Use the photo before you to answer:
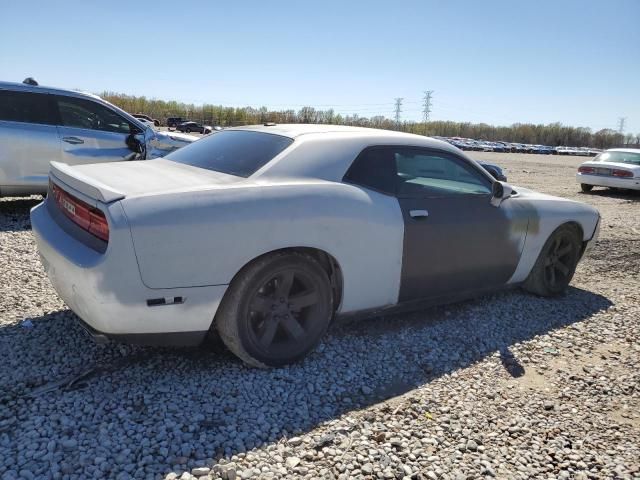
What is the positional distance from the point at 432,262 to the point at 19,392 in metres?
2.71

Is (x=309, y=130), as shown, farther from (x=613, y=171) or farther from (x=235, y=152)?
(x=613, y=171)

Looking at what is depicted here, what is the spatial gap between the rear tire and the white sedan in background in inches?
424

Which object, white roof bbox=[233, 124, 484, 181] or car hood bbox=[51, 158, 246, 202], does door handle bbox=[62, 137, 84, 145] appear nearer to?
car hood bbox=[51, 158, 246, 202]

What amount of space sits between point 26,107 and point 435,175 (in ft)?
18.8

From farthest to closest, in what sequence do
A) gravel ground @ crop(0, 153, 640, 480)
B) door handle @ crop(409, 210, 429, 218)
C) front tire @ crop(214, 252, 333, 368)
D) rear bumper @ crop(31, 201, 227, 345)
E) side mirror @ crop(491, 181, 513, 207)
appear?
side mirror @ crop(491, 181, 513, 207)
door handle @ crop(409, 210, 429, 218)
front tire @ crop(214, 252, 333, 368)
rear bumper @ crop(31, 201, 227, 345)
gravel ground @ crop(0, 153, 640, 480)

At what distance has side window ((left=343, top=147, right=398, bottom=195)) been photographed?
3474mm

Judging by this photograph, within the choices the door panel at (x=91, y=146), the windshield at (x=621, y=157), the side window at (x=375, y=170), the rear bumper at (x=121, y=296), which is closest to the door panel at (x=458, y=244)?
the side window at (x=375, y=170)

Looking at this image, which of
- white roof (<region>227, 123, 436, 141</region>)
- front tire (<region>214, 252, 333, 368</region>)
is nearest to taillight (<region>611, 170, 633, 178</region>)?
white roof (<region>227, 123, 436, 141</region>)

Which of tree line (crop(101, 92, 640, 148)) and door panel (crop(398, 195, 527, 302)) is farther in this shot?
tree line (crop(101, 92, 640, 148))

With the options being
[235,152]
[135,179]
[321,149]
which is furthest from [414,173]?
[135,179]

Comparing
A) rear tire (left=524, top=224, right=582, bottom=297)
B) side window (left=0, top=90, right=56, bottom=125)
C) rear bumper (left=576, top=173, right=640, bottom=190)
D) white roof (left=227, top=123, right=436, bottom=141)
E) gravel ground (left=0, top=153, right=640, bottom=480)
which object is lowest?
gravel ground (left=0, top=153, right=640, bottom=480)

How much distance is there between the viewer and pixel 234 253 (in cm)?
285

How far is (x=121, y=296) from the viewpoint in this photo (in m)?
2.61

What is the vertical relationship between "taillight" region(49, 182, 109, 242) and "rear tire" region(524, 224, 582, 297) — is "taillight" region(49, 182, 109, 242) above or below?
above
